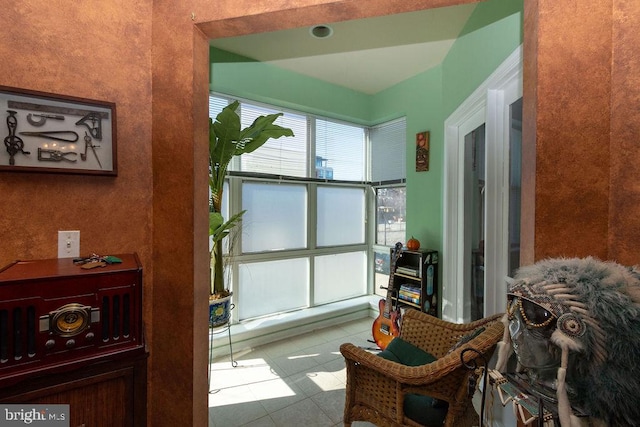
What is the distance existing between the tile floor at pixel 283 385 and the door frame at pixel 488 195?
104 cm

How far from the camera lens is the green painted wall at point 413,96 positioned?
7.35ft

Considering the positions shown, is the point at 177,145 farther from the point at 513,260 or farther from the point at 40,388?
the point at 513,260

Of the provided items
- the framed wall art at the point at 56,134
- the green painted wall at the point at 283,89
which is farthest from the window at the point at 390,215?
the framed wall art at the point at 56,134

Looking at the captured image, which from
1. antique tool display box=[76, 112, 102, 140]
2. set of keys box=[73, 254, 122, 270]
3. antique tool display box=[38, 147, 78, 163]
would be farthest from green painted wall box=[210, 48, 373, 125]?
set of keys box=[73, 254, 122, 270]

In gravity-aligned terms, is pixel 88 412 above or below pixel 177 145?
below

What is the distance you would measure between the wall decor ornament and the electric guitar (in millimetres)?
868

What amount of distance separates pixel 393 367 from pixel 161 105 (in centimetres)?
160

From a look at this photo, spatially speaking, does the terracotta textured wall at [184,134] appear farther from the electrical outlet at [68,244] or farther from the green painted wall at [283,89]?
the green painted wall at [283,89]

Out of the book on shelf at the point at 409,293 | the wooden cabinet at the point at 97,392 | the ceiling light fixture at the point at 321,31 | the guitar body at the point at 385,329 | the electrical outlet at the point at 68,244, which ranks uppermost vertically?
the ceiling light fixture at the point at 321,31

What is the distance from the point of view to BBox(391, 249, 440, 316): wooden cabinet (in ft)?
9.00

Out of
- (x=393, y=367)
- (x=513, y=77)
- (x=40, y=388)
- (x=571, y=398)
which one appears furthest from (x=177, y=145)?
(x=513, y=77)

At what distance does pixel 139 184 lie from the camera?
4.51 ft

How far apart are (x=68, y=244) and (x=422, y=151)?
291 cm

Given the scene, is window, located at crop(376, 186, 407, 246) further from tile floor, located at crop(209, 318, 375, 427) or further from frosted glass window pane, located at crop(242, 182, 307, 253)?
→ tile floor, located at crop(209, 318, 375, 427)
